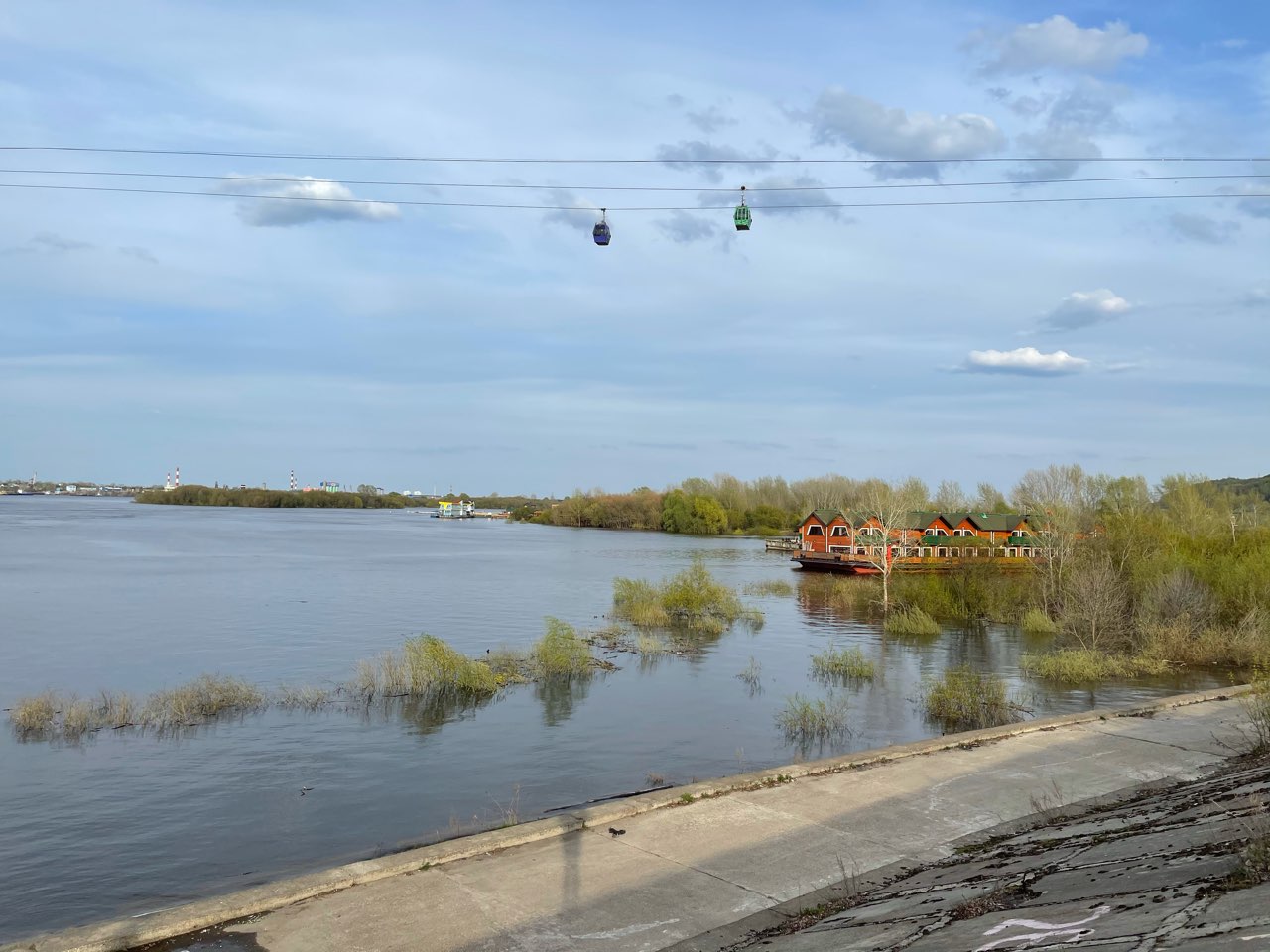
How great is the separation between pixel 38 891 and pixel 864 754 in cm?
1122

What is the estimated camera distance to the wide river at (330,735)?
45.0ft

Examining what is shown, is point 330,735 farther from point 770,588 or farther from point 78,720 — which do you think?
point 770,588

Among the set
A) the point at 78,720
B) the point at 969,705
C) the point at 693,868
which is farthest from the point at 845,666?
the point at 693,868

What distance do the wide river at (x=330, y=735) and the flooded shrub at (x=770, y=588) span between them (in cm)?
397

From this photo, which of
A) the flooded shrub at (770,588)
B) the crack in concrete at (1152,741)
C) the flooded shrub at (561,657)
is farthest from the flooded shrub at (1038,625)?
the crack in concrete at (1152,741)

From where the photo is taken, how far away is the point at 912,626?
38438mm

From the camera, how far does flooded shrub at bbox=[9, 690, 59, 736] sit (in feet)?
68.1

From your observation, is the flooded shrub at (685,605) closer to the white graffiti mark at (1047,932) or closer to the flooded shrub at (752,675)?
the flooded shrub at (752,675)

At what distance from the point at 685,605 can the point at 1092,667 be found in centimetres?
1951

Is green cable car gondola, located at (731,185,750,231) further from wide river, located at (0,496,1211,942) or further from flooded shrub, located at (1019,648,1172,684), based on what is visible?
flooded shrub, located at (1019,648,1172,684)

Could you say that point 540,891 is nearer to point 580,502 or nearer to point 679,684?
point 679,684

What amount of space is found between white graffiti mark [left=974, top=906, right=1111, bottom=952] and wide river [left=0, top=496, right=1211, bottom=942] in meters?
9.09

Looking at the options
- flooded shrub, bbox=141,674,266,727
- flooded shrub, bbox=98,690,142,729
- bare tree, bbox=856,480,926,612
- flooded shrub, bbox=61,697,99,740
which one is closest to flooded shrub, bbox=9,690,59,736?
flooded shrub, bbox=61,697,99,740

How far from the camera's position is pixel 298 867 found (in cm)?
1276
